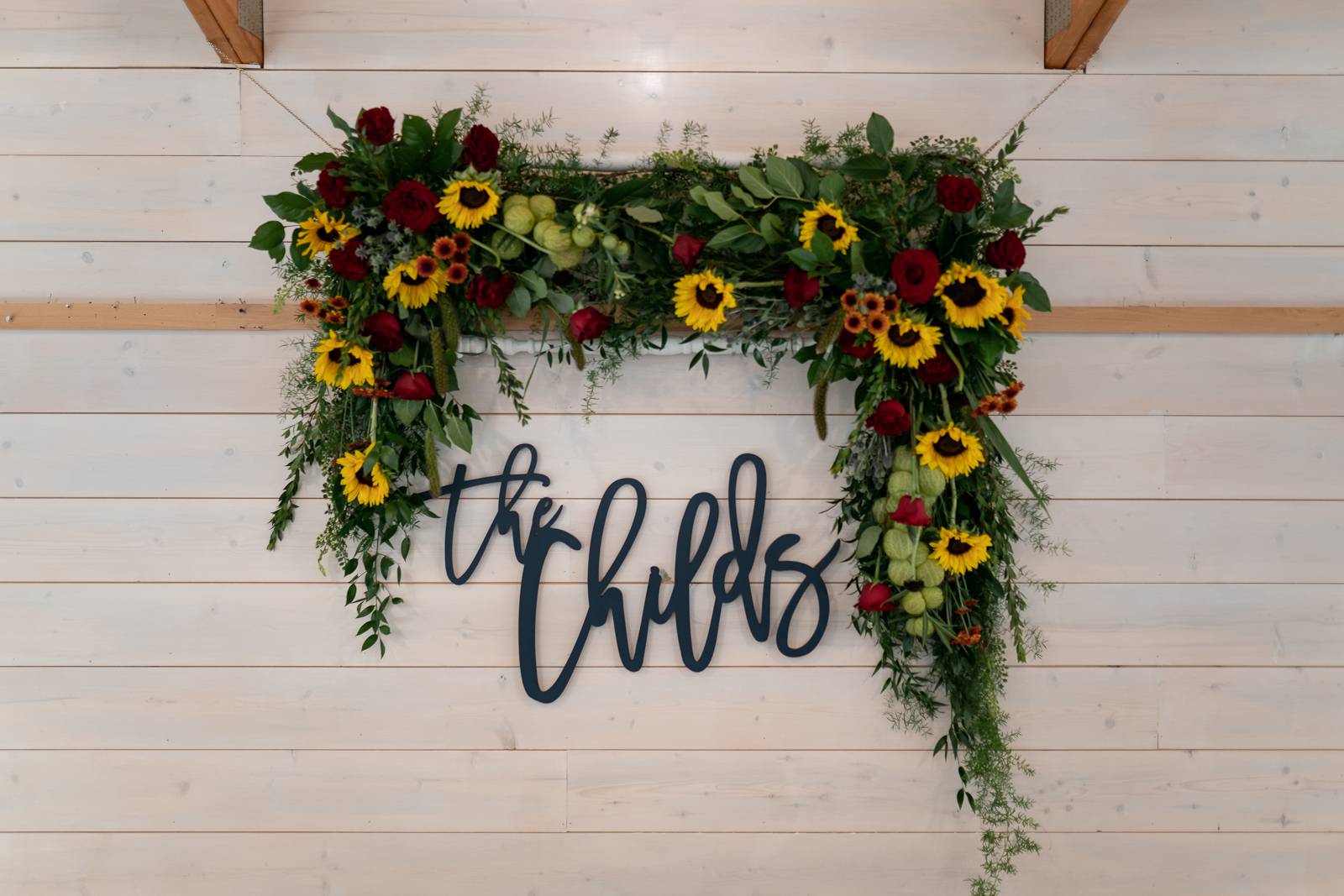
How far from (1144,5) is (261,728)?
2142 mm

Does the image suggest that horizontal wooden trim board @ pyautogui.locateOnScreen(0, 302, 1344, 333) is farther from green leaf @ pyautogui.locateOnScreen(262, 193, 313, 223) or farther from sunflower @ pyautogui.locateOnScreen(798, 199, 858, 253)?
sunflower @ pyautogui.locateOnScreen(798, 199, 858, 253)

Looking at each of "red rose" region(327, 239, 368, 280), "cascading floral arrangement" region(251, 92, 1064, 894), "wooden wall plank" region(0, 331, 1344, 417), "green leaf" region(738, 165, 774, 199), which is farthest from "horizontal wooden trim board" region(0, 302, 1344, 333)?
"green leaf" region(738, 165, 774, 199)

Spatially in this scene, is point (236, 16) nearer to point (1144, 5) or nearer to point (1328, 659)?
point (1144, 5)

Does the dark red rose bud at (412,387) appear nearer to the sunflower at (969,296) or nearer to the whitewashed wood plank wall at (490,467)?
the whitewashed wood plank wall at (490,467)

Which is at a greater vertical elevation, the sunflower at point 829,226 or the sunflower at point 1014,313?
the sunflower at point 829,226

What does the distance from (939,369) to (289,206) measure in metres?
1.11

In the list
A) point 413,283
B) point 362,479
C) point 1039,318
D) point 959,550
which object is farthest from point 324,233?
point 1039,318

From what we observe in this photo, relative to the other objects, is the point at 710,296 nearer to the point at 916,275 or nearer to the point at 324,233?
the point at 916,275

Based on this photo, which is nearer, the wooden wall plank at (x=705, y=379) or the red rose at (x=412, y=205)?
the red rose at (x=412, y=205)

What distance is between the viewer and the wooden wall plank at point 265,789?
1593 millimetres

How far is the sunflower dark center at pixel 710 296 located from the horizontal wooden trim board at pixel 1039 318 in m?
0.64

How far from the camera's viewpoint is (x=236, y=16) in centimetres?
151

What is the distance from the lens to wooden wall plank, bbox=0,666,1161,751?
1.59m

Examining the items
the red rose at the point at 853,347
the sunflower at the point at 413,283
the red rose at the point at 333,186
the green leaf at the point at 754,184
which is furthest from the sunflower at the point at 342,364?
the red rose at the point at 853,347
